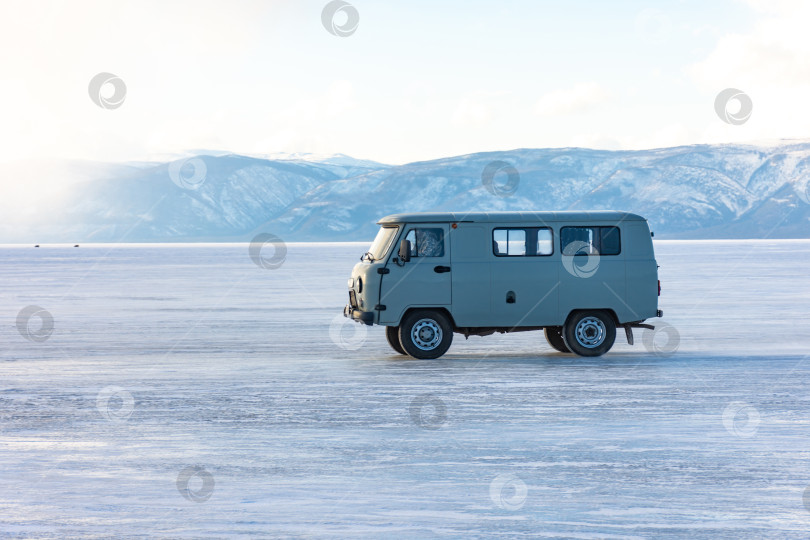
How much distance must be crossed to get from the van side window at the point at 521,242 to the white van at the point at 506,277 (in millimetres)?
16

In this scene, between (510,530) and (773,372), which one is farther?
(773,372)

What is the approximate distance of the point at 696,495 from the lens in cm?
789

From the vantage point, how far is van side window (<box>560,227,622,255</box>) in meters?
17.3

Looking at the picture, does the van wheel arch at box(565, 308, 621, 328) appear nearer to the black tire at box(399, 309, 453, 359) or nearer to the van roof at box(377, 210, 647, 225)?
the van roof at box(377, 210, 647, 225)

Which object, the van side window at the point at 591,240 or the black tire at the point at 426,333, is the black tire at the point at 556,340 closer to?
the van side window at the point at 591,240

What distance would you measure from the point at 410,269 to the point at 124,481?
895 cm

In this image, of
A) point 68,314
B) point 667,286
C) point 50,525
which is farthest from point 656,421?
point 667,286

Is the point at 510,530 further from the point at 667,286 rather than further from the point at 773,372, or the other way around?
the point at 667,286

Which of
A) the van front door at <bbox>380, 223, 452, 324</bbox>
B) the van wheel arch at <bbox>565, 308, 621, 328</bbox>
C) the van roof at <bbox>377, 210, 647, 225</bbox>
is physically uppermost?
the van roof at <bbox>377, 210, 647, 225</bbox>

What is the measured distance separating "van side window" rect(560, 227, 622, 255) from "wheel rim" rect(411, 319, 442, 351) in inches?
98.3

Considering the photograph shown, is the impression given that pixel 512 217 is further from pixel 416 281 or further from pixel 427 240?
pixel 416 281

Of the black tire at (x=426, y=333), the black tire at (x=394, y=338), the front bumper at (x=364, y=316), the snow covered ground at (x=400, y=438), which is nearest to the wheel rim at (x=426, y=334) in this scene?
the black tire at (x=426, y=333)

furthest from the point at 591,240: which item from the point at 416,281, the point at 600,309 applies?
the point at 416,281

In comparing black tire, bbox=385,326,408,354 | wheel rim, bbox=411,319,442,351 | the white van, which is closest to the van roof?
the white van
